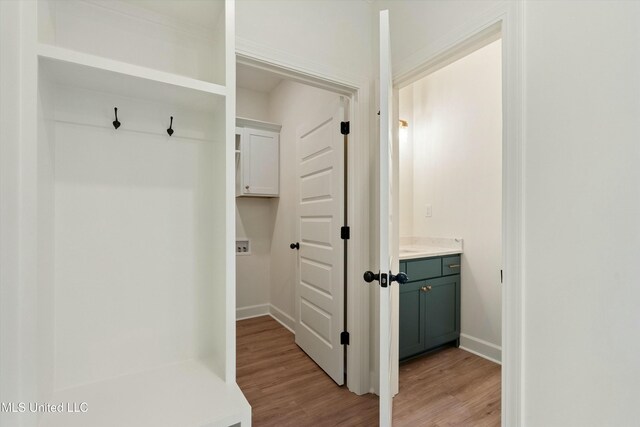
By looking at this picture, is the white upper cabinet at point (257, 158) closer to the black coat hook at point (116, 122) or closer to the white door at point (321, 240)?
the white door at point (321, 240)

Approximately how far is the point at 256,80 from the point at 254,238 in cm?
183

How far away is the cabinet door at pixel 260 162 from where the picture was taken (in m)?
3.11

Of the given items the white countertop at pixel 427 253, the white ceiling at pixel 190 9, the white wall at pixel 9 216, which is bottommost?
the white countertop at pixel 427 253

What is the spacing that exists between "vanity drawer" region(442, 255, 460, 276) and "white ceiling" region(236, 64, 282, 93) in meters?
2.54

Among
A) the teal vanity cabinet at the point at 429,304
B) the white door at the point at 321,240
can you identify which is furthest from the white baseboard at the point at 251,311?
the teal vanity cabinet at the point at 429,304

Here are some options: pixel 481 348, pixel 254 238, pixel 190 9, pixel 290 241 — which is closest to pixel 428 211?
pixel 481 348

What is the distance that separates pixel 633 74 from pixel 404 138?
2.19m

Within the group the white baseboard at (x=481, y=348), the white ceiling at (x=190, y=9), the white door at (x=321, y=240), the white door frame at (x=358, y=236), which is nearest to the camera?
the white ceiling at (x=190, y=9)

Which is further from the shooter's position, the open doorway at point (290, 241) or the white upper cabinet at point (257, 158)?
the white upper cabinet at point (257, 158)

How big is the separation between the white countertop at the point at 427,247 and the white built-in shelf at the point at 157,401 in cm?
163

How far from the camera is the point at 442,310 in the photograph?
253cm

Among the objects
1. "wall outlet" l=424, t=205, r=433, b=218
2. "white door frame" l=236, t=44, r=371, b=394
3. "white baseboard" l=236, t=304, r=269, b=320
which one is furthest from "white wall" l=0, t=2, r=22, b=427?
"wall outlet" l=424, t=205, r=433, b=218

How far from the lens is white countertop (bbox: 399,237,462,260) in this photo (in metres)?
2.42

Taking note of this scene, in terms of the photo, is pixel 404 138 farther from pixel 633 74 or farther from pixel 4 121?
pixel 4 121
